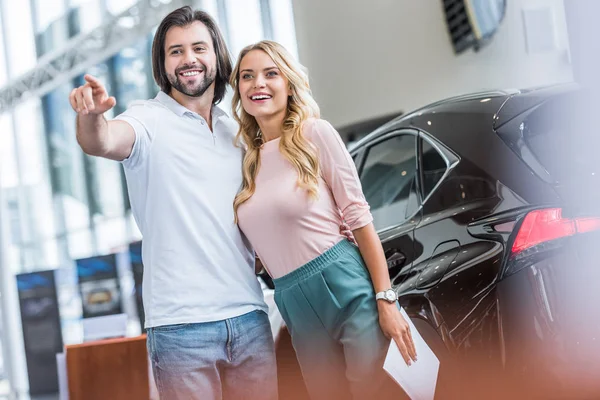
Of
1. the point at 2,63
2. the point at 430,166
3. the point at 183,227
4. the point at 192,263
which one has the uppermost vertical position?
the point at 2,63

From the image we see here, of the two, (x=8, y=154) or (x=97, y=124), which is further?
(x=8, y=154)

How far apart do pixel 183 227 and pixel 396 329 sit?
0.68 m

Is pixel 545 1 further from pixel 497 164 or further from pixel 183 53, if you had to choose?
pixel 183 53

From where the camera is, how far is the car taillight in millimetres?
2031

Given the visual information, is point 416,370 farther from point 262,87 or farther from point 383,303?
point 262,87

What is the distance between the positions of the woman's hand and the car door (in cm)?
51

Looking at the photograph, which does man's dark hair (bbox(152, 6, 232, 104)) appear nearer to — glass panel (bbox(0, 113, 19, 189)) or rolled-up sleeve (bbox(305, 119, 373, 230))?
rolled-up sleeve (bbox(305, 119, 373, 230))

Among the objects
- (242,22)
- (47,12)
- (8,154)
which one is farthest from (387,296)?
(47,12)

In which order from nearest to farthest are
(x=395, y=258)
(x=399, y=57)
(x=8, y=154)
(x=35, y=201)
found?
(x=395, y=258), (x=399, y=57), (x=8, y=154), (x=35, y=201)

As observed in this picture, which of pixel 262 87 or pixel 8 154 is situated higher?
pixel 8 154

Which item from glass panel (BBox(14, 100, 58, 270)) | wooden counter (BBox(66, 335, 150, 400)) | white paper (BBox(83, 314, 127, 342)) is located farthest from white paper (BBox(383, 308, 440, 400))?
glass panel (BBox(14, 100, 58, 270))

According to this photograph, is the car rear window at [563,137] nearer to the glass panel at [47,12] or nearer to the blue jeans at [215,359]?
the blue jeans at [215,359]

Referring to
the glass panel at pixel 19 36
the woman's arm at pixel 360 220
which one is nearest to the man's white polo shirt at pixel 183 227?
the woman's arm at pixel 360 220

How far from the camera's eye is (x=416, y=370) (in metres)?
2.02
